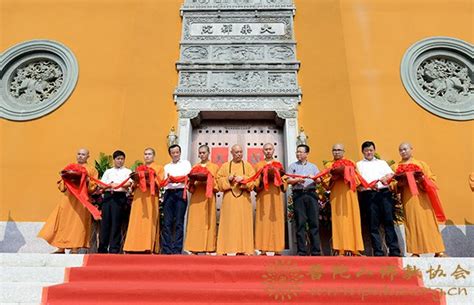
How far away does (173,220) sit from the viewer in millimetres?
5117

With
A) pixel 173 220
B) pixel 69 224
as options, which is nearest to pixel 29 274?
pixel 69 224

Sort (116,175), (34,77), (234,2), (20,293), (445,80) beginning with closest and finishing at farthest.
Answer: (20,293) < (116,175) < (445,80) < (34,77) < (234,2)

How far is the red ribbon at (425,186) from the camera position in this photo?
15.5 ft

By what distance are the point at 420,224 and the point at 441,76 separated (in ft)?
11.7

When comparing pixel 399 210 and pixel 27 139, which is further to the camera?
pixel 27 139

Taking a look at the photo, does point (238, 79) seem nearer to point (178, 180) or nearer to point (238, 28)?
point (238, 28)

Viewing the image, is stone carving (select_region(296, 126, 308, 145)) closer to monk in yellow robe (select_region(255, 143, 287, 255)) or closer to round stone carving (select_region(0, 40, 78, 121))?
monk in yellow robe (select_region(255, 143, 287, 255))

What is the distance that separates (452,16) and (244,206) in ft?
17.8

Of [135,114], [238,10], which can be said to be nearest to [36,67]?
[135,114]

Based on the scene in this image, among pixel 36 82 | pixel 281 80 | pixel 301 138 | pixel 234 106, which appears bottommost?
pixel 301 138

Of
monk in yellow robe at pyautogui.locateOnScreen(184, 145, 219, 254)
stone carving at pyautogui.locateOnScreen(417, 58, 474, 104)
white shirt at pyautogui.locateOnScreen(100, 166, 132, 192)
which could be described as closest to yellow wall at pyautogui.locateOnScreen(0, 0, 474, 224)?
stone carving at pyautogui.locateOnScreen(417, 58, 474, 104)

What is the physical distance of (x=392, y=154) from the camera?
21.6 feet

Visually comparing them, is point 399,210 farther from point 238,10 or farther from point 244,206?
point 238,10

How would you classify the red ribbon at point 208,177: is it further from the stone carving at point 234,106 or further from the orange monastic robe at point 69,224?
the stone carving at point 234,106
